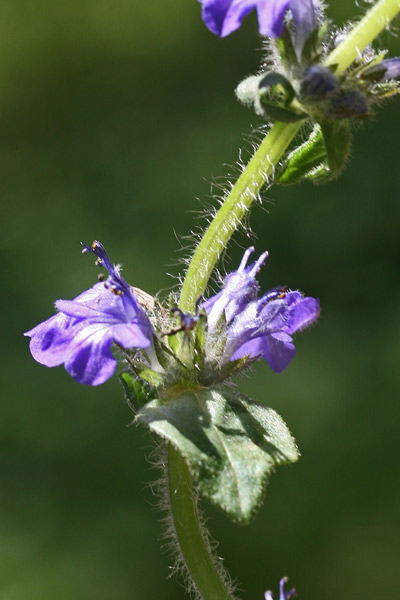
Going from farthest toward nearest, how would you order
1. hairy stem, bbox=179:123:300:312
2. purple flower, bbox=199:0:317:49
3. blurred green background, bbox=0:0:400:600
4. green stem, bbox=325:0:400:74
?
1. blurred green background, bbox=0:0:400:600
2. hairy stem, bbox=179:123:300:312
3. green stem, bbox=325:0:400:74
4. purple flower, bbox=199:0:317:49

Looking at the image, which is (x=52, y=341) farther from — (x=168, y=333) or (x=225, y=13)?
(x=225, y=13)

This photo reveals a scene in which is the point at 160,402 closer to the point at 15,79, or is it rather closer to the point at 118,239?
the point at 118,239

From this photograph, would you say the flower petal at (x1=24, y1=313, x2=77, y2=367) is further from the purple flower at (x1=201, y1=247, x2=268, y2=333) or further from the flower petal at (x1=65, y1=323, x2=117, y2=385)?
the purple flower at (x1=201, y1=247, x2=268, y2=333)

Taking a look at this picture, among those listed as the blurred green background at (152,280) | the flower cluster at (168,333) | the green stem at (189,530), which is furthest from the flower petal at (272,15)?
the blurred green background at (152,280)

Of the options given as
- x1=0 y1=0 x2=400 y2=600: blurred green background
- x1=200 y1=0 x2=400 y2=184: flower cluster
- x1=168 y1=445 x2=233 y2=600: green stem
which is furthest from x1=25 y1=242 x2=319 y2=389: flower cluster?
x1=0 y1=0 x2=400 y2=600: blurred green background

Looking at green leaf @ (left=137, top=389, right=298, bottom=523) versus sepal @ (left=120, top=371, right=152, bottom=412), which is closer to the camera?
green leaf @ (left=137, top=389, right=298, bottom=523)

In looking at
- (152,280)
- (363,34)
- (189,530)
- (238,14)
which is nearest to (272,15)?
(238,14)

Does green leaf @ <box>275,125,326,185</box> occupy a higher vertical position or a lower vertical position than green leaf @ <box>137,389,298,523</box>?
higher
